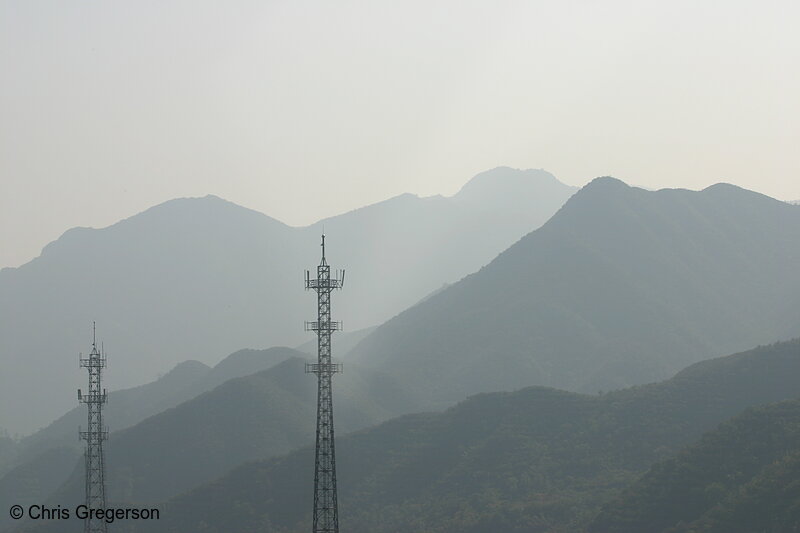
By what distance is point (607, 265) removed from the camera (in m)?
183

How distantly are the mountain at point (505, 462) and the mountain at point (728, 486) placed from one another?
29.2ft

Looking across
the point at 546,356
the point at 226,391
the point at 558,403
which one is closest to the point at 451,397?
the point at 546,356

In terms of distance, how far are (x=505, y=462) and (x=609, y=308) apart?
7923cm

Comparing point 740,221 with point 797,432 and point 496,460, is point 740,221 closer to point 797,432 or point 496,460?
point 496,460

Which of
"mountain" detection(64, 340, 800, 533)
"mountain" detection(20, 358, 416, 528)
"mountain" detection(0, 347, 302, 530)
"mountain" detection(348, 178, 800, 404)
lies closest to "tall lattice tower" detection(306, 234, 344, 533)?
"mountain" detection(64, 340, 800, 533)

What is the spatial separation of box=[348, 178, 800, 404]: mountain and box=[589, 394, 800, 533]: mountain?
6677 cm

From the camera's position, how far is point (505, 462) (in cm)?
9981

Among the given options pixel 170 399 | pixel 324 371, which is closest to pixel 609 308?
pixel 170 399

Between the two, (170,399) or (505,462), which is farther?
(170,399)

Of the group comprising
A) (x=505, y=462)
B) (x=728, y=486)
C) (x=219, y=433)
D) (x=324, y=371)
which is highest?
(x=219, y=433)

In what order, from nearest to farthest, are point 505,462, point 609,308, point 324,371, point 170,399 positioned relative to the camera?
point 324,371
point 505,462
point 609,308
point 170,399

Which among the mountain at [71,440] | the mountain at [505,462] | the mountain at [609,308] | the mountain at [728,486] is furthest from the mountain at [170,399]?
the mountain at [728,486]

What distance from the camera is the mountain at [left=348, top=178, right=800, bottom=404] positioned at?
521 ft

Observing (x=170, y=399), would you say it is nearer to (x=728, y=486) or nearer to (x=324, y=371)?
(x=728, y=486)
